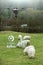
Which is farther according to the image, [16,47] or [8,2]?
[16,47]

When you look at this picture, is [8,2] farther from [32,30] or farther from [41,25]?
[32,30]

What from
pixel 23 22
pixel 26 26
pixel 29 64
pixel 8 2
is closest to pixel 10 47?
pixel 29 64

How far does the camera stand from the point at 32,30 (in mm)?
4887

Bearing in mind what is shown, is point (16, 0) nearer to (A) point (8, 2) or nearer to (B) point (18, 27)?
(A) point (8, 2)

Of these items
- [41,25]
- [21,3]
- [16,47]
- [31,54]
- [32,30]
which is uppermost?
[21,3]

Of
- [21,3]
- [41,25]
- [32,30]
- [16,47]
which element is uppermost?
[21,3]

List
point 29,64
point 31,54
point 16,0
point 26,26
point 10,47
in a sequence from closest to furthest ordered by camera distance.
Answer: point 16,0 → point 29,64 → point 31,54 → point 10,47 → point 26,26

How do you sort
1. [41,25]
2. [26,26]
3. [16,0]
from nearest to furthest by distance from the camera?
[16,0]
[41,25]
[26,26]

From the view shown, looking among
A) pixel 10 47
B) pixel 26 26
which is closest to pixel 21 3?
pixel 10 47

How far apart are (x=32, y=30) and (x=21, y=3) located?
151 inches

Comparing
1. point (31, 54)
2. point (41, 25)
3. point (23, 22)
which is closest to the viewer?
point (31, 54)

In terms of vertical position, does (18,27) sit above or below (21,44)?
below

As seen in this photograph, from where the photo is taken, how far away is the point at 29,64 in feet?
5.25

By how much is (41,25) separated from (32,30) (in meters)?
0.76
